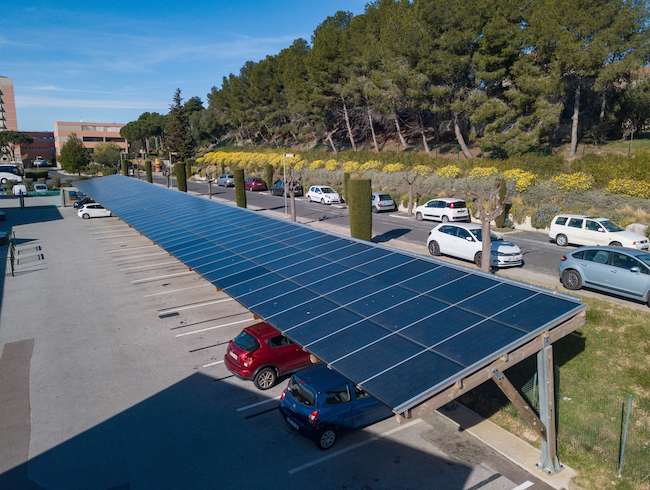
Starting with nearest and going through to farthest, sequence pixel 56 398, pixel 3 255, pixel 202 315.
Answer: pixel 56 398 < pixel 202 315 < pixel 3 255

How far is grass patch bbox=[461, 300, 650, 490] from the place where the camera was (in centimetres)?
974

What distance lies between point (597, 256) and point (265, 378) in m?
11.6

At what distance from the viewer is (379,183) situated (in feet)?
146

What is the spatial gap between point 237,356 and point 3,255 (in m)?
25.1

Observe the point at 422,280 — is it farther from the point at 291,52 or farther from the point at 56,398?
the point at 291,52

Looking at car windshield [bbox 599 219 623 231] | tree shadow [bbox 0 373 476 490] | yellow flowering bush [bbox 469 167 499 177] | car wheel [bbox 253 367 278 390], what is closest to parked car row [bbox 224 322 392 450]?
tree shadow [bbox 0 373 476 490]

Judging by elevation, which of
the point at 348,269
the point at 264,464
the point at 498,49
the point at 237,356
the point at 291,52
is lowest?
the point at 264,464

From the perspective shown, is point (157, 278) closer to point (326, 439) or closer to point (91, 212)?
point (326, 439)

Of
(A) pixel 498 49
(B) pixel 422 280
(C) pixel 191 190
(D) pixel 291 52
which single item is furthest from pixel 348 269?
(D) pixel 291 52

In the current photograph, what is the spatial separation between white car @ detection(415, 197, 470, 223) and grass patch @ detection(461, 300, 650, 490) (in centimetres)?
1763

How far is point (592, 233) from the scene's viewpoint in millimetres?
22891

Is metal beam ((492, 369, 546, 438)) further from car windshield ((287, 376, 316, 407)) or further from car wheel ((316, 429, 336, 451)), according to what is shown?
car windshield ((287, 376, 316, 407))

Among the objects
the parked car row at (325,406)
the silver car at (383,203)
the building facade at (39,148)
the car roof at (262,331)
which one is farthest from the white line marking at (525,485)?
the building facade at (39,148)

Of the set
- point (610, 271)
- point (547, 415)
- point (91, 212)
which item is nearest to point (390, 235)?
point (610, 271)
